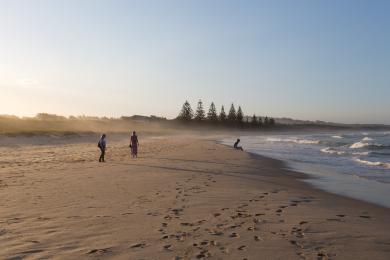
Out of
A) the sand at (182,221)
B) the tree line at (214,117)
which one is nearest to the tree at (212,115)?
the tree line at (214,117)

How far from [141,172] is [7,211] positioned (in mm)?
8539

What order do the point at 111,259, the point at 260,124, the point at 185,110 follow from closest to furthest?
the point at 111,259
the point at 185,110
the point at 260,124

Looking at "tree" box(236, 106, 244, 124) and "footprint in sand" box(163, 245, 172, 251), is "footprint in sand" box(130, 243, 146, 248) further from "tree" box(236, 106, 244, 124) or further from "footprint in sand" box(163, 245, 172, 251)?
"tree" box(236, 106, 244, 124)

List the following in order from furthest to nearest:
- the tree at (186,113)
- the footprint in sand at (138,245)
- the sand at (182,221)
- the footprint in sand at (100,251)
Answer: the tree at (186,113) < the footprint in sand at (138,245) < the sand at (182,221) < the footprint in sand at (100,251)

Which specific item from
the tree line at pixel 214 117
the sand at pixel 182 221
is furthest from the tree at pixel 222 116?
the sand at pixel 182 221

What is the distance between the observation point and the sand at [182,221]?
21.4 feet

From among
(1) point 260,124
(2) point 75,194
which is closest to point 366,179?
(2) point 75,194

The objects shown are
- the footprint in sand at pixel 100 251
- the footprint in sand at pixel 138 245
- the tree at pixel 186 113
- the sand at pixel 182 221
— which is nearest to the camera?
the footprint in sand at pixel 100 251

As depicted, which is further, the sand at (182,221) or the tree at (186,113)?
the tree at (186,113)

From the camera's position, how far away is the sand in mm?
6531

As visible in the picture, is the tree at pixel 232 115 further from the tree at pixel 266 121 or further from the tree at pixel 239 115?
the tree at pixel 266 121

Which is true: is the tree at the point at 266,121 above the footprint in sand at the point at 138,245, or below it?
above

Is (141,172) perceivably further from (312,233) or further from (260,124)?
(260,124)

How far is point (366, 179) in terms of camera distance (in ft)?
59.6
